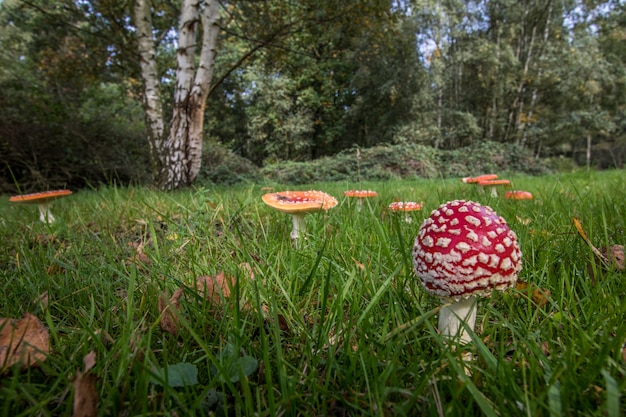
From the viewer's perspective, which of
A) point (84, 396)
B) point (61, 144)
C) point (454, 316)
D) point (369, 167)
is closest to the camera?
point (84, 396)

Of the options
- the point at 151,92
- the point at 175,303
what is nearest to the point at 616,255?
the point at 175,303

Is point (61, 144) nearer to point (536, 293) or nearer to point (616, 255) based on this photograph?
point (536, 293)

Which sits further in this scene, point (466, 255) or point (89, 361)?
point (466, 255)

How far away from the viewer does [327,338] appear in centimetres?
94

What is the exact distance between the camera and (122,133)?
9.29 metres

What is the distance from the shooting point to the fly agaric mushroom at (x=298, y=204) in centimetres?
191

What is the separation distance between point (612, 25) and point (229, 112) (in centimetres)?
2441

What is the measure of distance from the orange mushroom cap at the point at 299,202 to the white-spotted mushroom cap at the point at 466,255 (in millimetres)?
908

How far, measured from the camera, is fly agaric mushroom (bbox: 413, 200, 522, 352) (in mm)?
1007

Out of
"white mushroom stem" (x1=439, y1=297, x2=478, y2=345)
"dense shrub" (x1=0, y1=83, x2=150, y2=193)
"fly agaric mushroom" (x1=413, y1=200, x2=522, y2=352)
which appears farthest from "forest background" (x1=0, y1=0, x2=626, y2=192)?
"white mushroom stem" (x1=439, y1=297, x2=478, y2=345)

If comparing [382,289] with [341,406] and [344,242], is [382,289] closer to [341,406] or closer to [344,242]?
[341,406]

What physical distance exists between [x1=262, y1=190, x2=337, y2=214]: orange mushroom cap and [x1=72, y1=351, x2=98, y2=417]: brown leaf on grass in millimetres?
1279

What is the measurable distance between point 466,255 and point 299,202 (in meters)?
1.10

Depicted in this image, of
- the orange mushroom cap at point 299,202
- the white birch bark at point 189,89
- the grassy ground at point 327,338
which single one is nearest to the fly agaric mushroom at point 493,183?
the grassy ground at point 327,338
